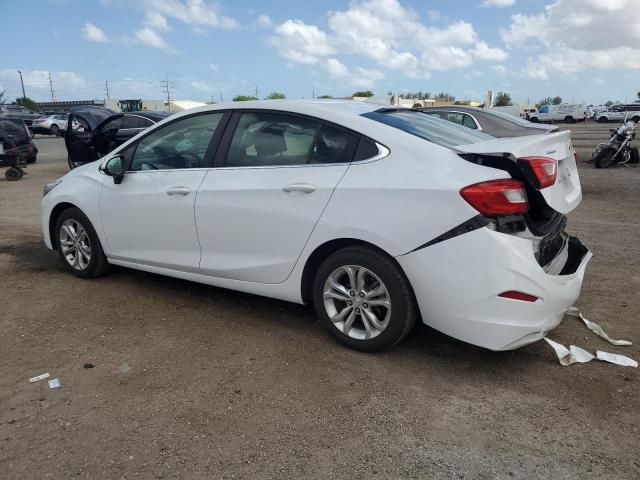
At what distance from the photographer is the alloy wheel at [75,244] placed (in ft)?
16.5

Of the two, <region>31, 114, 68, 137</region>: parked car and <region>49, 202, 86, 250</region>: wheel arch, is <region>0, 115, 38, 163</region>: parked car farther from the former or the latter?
<region>31, 114, 68, 137</region>: parked car

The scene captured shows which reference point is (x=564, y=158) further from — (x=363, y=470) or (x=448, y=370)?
(x=363, y=470)

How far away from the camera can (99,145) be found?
11523mm

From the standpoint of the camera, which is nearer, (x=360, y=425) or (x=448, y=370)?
(x=360, y=425)

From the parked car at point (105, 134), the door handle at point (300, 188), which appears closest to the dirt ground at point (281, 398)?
the door handle at point (300, 188)

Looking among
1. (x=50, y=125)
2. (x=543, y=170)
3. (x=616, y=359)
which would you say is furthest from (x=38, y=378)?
(x=50, y=125)

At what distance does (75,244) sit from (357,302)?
10.2ft

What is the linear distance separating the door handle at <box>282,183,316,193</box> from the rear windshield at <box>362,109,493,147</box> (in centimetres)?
64

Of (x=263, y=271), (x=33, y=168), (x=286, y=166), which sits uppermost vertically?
(x=286, y=166)

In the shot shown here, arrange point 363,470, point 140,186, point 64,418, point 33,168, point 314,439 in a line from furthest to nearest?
point 33,168, point 140,186, point 64,418, point 314,439, point 363,470

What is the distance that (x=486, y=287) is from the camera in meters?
2.96

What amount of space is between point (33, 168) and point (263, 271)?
49.2 feet

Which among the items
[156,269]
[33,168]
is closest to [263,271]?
[156,269]

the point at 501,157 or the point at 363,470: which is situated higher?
the point at 501,157
